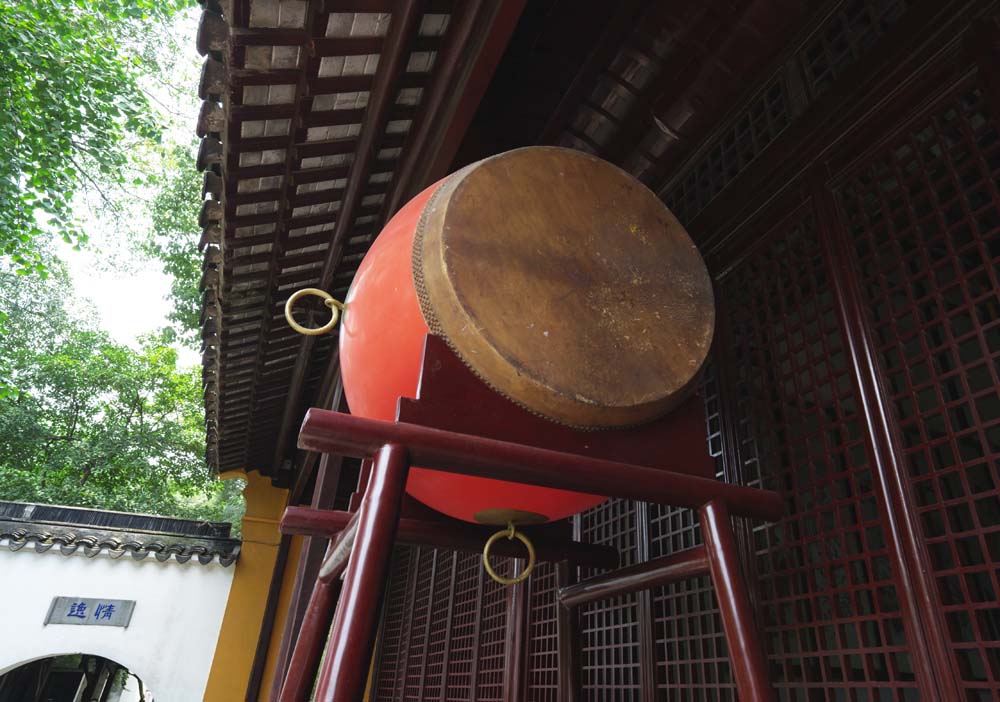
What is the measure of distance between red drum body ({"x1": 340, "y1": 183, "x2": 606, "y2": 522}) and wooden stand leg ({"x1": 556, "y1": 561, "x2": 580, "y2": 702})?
48cm

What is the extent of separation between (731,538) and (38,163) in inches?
386

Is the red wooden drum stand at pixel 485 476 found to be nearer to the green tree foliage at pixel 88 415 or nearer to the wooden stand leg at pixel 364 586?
the wooden stand leg at pixel 364 586

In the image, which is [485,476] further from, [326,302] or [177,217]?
[177,217]

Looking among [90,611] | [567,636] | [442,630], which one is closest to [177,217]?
[90,611]

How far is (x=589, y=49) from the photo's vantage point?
2.83 metres

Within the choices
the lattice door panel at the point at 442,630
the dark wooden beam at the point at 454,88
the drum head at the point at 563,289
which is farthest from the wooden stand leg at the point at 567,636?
the dark wooden beam at the point at 454,88

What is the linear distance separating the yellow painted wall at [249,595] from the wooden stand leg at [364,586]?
24.7ft

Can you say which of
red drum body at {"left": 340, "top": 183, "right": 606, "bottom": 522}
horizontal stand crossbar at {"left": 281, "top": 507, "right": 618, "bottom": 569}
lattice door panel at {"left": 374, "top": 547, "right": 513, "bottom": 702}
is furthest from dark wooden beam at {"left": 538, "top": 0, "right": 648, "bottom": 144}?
lattice door panel at {"left": 374, "top": 547, "right": 513, "bottom": 702}

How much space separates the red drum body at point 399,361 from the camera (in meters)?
1.38

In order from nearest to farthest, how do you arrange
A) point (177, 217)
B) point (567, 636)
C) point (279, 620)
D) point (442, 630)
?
1. point (567, 636)
2. point (442, 630)
3. point (279, 620)
4. point (177, 217)

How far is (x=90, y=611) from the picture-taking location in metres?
6.98

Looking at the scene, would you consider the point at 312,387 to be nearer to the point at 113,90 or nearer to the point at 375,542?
the point at 375,542

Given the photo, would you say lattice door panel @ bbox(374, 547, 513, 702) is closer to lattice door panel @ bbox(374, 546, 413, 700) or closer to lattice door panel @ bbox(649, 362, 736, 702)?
lattice door panel @ bbox(374, 546, 413, 700)

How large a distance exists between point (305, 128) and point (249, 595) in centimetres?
684
